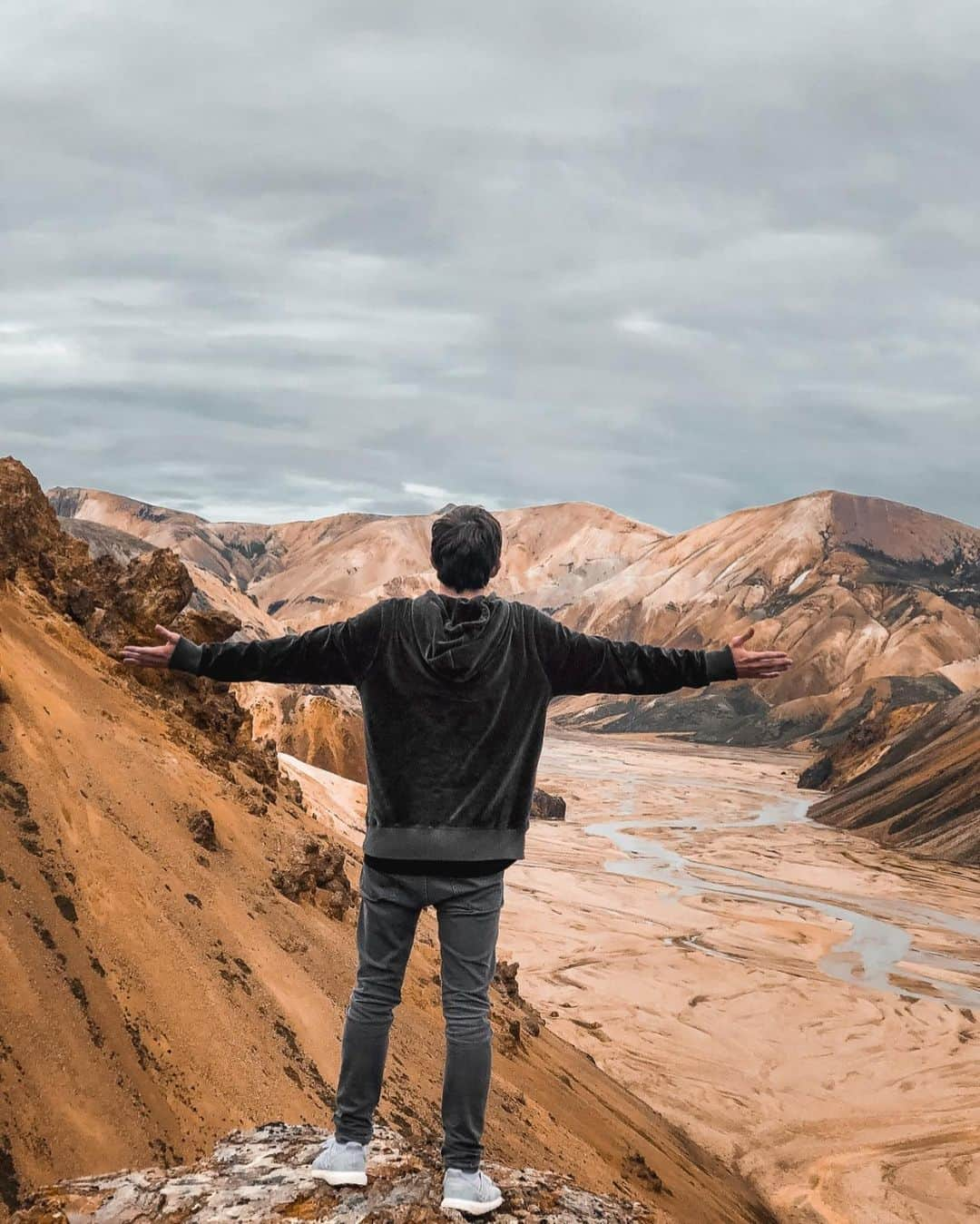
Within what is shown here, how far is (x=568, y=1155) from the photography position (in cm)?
608

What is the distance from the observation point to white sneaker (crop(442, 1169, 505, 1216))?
10.3 feet

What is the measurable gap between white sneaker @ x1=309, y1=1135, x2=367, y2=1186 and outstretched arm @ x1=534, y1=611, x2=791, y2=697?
4.50ft

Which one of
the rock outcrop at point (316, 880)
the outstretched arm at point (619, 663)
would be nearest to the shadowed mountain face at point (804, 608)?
the rock outcrop at point (316, 880)

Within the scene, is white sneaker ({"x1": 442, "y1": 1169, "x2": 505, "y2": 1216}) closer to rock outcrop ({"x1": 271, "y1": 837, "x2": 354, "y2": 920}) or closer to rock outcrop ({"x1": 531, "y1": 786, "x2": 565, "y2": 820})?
rock outcrop ({"x1": 271, "y1": 837, "x2": 354, "y2": 920})

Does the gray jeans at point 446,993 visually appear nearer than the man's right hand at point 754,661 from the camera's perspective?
Yes

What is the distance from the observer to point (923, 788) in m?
36.5

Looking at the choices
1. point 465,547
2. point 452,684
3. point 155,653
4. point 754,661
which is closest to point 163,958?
point 155,653

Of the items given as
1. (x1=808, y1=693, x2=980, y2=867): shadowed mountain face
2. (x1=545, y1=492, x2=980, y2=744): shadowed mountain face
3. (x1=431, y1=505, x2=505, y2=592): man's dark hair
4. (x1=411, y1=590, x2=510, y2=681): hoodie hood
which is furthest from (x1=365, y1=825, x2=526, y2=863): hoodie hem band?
(x1=545, y1=492, x2=980, y2=744): shadowed mountain face

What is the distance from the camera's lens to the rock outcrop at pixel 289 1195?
3.08 meters

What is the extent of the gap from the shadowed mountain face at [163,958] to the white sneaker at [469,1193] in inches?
56.6

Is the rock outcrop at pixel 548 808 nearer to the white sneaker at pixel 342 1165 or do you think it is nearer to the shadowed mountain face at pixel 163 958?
the shadowed mountain face at pixel 163 958

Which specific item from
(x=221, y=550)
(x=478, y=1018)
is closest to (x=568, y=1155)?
(x=478, y=1018)

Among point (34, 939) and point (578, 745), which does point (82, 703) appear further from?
point (578, 745)

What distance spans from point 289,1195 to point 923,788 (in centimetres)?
3625
